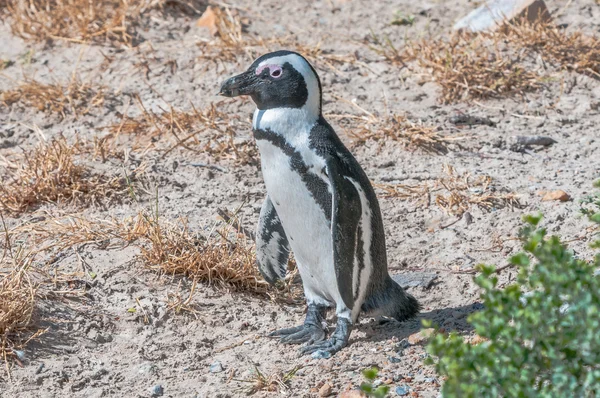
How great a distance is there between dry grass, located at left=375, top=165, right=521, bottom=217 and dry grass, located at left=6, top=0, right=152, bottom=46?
2.26 m

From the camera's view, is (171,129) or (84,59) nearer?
(171,129)

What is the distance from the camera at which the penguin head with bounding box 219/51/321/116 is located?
3396 millimetres

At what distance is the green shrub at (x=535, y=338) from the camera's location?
6.61 feet

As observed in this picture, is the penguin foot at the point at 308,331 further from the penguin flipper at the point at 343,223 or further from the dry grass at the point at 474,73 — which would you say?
the dry grass at the point at 474,73

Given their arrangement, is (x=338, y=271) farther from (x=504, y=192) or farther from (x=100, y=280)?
(x=504, y=192)

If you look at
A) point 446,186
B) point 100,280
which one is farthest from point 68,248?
point 446,186

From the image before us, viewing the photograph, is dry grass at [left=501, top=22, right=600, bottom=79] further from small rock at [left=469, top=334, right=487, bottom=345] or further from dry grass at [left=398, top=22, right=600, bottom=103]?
small rock at [left=469, top=334, right=487, bottom=345]

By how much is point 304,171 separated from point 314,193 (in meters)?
0.09

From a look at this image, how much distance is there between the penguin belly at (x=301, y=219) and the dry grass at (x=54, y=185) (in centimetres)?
134

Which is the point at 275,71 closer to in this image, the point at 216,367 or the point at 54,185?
the point at 216,367

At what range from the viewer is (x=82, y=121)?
5.37 m

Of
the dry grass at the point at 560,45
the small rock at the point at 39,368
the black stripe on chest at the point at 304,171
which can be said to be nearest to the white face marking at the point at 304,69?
the black stripe on chest at the point at 304,171

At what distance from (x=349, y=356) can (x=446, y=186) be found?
A: 146 centimetres

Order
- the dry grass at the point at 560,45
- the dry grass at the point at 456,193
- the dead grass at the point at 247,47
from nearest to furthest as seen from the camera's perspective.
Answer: the dry grass at the point at 456,193
the dry grass at the point at 560,45
the dead grass at the point at 247,47
